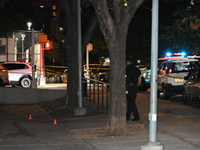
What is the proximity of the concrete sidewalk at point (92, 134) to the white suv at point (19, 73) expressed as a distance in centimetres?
1213

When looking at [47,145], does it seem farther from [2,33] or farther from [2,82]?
[2,33]

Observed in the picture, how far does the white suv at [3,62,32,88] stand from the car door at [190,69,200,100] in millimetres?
13458

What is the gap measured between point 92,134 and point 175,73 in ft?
31.1

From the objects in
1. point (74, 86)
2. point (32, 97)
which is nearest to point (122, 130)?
point (74, 86)

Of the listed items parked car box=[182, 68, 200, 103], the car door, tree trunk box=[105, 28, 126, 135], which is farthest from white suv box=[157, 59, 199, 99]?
tree trunk box=[105, 28, 126, 135]

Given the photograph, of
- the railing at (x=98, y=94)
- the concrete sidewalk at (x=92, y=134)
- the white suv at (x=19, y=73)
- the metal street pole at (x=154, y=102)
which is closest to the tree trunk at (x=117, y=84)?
the concrete sidewalk at (x=92, y=134)

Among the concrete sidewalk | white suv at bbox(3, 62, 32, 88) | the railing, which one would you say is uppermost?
white suv at bbox(3, 62, 32, 88)

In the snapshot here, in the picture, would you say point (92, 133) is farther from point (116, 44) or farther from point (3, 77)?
point (3, 77)

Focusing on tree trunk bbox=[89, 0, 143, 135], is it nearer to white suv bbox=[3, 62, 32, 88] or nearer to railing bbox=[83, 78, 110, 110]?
railing bbox=[83, 78, 110, 110]

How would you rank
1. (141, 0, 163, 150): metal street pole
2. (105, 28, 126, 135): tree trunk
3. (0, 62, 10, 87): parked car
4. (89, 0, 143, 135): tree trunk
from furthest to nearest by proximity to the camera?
1. (0, 62, 10, 87): parked car
2. (105, 28, 126, 135): tree trunk
3. (89, 0, 143, 135): tree trunk
4. (141, 0, 163, 150): metal street pole

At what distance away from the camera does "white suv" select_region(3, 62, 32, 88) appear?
28906 mm

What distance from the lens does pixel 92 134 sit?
1209 centimetres

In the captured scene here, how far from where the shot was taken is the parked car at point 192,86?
1758 cm

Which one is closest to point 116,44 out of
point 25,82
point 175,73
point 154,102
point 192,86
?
point 154,102
